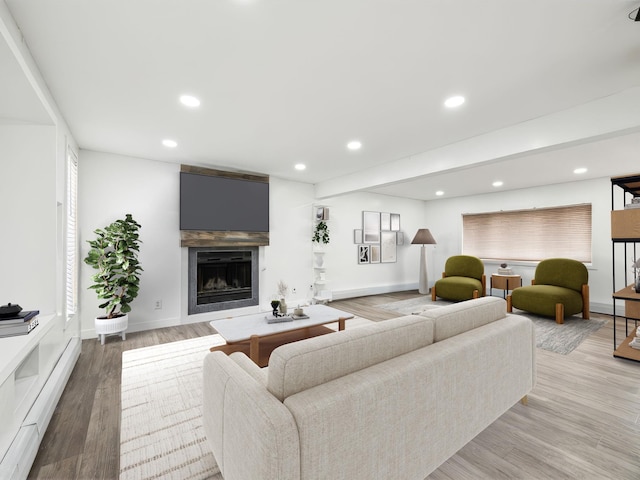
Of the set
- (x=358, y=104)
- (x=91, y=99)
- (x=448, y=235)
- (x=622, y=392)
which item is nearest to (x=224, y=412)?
(x=358, y=104)

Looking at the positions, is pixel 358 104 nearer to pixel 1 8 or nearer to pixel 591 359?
pixel 1 8

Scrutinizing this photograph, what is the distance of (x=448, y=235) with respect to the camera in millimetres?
7500

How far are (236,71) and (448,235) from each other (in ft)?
22.0

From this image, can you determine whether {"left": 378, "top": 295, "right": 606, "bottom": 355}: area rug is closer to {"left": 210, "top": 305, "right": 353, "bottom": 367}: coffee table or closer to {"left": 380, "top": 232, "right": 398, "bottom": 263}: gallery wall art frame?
{"left": 210, "top": 305, "right": 353, "bottom": 367}: coffee table

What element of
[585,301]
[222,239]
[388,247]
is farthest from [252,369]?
[388,247]

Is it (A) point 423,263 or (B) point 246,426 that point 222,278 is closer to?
(B) point 246,426

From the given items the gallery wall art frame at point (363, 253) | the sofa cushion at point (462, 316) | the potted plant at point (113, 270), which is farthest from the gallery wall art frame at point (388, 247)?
the potted plant at point (113, 270)

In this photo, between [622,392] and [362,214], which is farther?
[362,214]

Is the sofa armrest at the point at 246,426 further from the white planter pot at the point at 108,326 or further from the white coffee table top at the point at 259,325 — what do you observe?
the white planter pot at the point at 108,326

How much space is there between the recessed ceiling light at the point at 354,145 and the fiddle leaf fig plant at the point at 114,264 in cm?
285

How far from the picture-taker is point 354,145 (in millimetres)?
3627

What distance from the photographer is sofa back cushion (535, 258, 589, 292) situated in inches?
184

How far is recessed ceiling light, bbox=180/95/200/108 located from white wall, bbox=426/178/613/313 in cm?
632

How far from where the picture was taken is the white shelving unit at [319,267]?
5.71 metres
